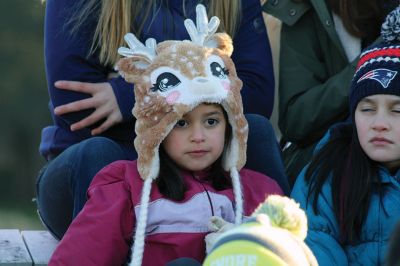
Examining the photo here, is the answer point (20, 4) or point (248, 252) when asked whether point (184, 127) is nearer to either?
point (248, 252)

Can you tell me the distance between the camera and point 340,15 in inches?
167

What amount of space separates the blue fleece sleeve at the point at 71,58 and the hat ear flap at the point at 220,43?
35 cm

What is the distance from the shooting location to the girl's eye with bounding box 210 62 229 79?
139 inches

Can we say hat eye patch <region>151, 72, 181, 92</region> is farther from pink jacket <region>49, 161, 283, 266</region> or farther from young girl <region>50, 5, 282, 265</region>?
pink jacket <region>49, 161, 283, 266</region>

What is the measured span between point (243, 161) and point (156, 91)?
378 millimetres

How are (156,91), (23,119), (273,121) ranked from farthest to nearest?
(23,119)
(273,121)
(156,91)

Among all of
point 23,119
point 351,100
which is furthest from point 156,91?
point 23,119

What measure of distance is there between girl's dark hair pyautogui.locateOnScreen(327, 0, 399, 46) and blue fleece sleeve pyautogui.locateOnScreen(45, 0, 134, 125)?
901 millimetres

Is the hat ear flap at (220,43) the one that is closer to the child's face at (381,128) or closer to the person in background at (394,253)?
the child's face at (381,128)

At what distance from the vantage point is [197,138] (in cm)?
352

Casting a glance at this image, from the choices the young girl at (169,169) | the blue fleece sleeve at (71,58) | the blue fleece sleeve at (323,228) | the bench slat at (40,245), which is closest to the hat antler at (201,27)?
the young girl at (169,169)

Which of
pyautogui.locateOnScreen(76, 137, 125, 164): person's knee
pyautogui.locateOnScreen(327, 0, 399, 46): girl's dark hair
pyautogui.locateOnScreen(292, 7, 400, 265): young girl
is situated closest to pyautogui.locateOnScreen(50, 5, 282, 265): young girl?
pyautogui.locateOnScreen(76, 137, 125, 164): person's knee

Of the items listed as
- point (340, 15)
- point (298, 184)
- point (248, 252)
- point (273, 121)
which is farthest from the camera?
point (273, 121)

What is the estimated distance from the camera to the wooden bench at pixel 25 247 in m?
4.00
